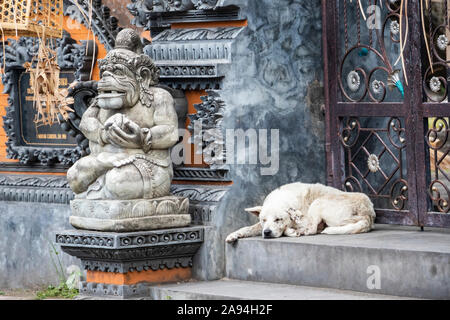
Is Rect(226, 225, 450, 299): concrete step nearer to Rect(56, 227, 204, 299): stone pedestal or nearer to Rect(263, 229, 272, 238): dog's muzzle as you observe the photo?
Rect(263, 229, 272, 238): dog's muzzle

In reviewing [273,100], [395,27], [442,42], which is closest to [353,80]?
[395,27]

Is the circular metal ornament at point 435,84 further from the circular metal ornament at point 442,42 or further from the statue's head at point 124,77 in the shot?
the statue's head at point 124,77

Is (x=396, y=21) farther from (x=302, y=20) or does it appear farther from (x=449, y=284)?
(x=449, y=284)

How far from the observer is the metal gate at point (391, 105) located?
31.6 feet

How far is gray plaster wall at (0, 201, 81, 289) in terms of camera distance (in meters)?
11.0

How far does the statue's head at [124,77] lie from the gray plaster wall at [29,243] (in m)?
1.82

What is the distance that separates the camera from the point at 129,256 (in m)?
9.39

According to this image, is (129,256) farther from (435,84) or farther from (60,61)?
(435,84)

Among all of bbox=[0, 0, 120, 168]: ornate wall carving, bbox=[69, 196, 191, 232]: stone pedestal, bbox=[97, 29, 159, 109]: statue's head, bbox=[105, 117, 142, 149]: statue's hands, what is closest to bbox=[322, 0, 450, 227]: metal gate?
bbox=[69, 196, 191, 232]: stone pedestal

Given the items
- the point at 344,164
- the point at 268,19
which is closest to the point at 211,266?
the point at 344,164

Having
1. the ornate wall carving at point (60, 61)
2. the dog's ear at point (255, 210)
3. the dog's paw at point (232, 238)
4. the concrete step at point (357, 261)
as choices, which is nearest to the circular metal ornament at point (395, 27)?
the concrete step at point (357, 261)

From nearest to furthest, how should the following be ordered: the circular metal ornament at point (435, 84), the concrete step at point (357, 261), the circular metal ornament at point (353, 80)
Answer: the concrete step at point (357, 261), the circular metal ornament at point (435, 84), the circular metal ornament at point (353, 80)

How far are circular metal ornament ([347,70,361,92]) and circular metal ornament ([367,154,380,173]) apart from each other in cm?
66

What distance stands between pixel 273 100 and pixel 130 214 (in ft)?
5.93
